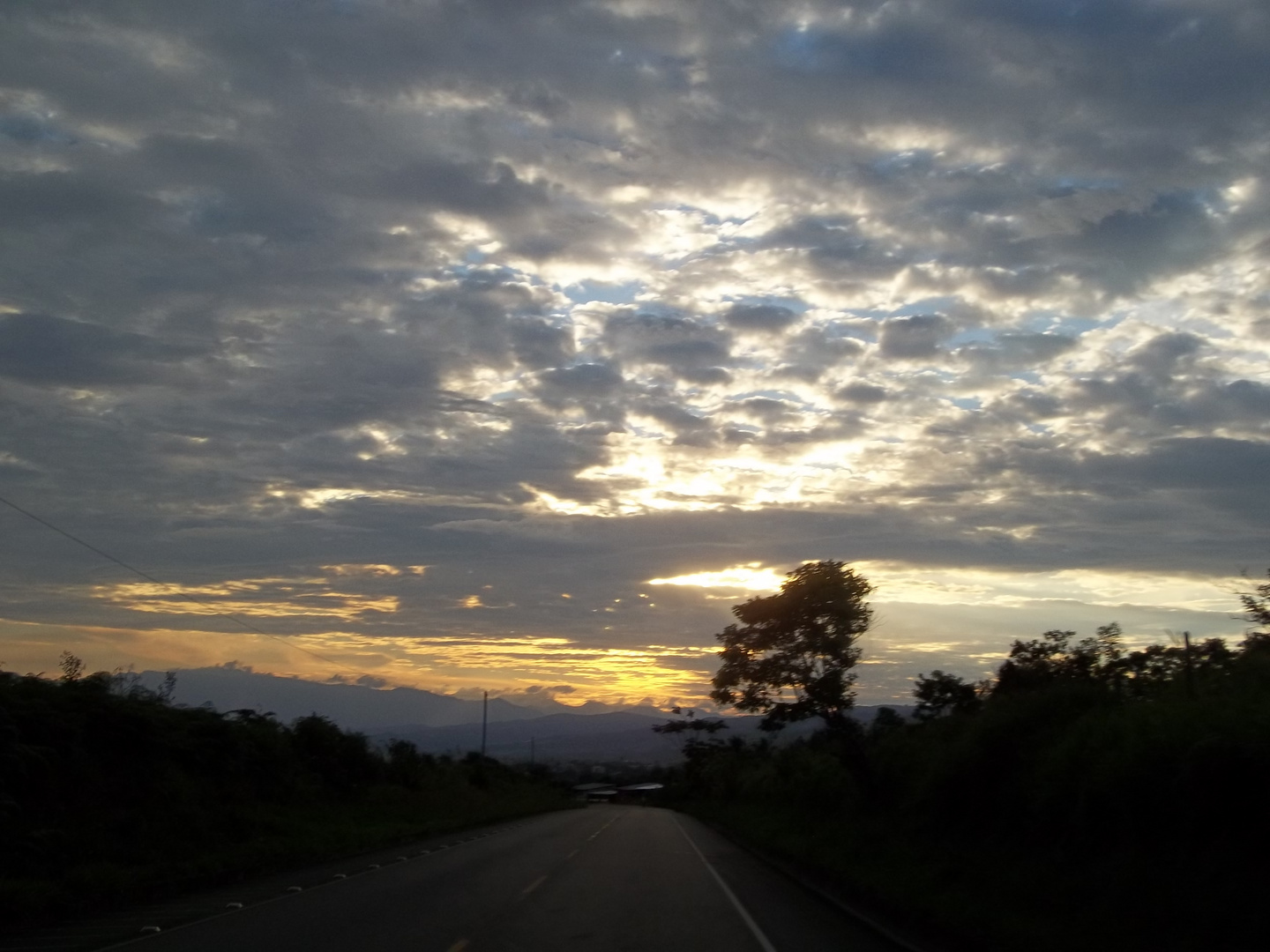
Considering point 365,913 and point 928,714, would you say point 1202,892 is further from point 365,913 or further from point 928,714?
point 928,714


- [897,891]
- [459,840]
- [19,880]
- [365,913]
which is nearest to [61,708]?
[19,880]

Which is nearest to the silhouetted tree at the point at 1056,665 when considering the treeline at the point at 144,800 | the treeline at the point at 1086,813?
the treeline at the point at 1086,813

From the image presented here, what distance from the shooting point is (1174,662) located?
18.5 m

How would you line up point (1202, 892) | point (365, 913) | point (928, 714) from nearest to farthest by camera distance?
1. point (1202, 892)
2. point (365, 913)
3. point (928, 714)

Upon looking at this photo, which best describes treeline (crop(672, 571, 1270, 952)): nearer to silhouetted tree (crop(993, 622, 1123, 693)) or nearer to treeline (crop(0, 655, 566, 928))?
silhouetted tree (crop(993, 622, 1123, 693))

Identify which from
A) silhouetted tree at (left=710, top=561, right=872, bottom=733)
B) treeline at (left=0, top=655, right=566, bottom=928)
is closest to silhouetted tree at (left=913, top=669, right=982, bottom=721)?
silhouetted tree at (left=710, top=561, right=872, bottom=733)

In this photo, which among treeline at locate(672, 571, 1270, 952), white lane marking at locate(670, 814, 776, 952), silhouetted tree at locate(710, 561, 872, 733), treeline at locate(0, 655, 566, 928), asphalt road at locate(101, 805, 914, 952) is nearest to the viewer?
treeline at locate(672, 571, 1270, 952)

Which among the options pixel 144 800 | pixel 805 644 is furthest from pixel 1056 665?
pixel 144 800

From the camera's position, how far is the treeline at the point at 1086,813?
1026 centimetres

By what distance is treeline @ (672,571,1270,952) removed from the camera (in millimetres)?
10258

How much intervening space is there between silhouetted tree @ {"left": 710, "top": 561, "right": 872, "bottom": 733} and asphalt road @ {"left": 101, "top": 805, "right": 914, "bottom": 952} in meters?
4.78

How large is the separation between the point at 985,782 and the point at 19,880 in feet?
49.6

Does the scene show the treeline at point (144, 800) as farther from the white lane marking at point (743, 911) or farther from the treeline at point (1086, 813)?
the treeline at point (1086, 813)

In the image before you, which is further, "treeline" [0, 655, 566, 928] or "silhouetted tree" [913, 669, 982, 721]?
"silhouetted tree" [913, 669, 982, 721]
